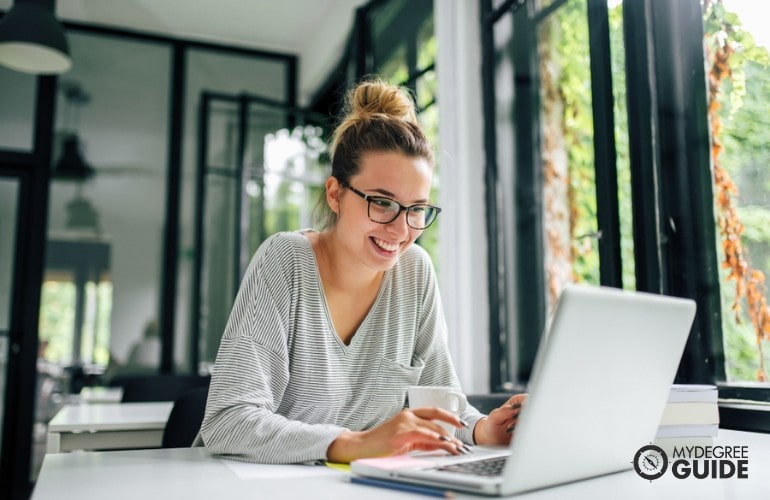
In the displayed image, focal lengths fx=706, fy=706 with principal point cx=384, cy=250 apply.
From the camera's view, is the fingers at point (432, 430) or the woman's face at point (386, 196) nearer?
the fingers at point (432, 430)

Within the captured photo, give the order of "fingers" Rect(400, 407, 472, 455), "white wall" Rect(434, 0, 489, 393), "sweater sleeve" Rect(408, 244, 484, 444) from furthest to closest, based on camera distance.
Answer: "white wall" Rect(434, 0, 489, 393) < "sweater sleeve" Rect(408, 244, 484, 444) < "fingers" Rect(400, 407, 472, 455)

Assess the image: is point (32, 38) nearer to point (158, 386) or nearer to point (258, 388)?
point (158, 386)

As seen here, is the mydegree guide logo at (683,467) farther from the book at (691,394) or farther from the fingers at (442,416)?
the fingers at (442,416)

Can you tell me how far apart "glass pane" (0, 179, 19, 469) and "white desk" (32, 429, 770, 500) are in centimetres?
422

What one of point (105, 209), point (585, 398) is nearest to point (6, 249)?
point (105, 209)

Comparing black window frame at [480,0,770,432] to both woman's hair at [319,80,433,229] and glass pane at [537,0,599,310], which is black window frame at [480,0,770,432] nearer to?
Answer: glass pane at [537,0,599,310]

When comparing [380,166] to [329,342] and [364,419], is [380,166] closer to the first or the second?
[329,342]

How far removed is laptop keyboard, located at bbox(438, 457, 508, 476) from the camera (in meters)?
0.90

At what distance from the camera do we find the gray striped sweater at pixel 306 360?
117cm

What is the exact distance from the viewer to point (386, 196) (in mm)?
1469

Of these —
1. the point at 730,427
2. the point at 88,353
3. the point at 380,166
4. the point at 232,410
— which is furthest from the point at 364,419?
the point at 88,353

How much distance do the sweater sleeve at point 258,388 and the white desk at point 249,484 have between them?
0.04m

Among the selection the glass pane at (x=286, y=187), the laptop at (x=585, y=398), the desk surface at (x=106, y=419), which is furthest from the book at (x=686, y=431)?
the glass pane at (x=286, y=187)

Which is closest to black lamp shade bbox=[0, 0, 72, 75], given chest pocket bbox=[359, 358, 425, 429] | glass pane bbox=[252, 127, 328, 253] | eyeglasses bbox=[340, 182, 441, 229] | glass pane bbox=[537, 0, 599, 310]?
glass pane bbox=[252, 127, 328, 253]
